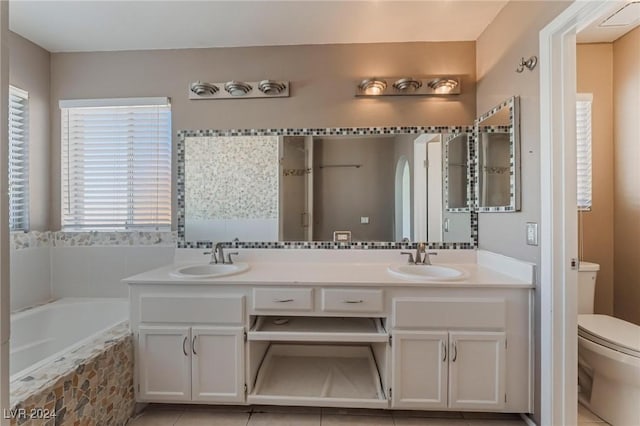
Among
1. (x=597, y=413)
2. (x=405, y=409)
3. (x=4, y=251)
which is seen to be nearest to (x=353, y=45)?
(x=4, y=251)

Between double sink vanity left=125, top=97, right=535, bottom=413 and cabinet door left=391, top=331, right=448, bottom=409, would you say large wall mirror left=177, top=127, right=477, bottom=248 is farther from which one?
cabinet door left=391, top=331, right=448, bottom=409

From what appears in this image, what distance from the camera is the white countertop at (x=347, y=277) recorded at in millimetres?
1615

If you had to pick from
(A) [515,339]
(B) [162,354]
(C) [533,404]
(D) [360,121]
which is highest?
(D) [360,121]

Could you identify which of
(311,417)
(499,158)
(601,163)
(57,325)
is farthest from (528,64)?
(57,325)

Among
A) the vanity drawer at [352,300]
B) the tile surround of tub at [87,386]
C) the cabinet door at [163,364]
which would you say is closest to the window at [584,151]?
the vanity drawer at [352,300]

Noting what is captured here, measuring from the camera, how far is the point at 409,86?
2.13 m

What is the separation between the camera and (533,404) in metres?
1.58

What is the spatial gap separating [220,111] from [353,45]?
1113 mm

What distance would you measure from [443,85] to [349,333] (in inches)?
70.7

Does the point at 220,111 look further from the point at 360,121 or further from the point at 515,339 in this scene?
the point at 515,339

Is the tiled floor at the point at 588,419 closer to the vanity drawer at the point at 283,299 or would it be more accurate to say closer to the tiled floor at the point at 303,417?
the tiled floor at the point at 303,417

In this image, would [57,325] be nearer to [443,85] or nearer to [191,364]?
[191,364]

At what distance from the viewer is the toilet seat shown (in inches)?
60.4

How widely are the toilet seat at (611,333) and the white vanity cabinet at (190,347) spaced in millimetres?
1957
